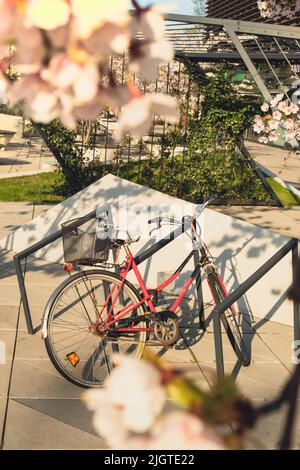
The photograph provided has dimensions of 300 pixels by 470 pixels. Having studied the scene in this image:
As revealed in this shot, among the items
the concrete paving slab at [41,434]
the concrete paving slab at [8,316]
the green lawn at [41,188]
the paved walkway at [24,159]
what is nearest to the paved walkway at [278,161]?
the green lawn at [41,188]

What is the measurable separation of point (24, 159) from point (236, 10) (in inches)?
237

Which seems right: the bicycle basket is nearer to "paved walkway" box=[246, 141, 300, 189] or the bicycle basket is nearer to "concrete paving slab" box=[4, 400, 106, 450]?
"concrete paving slab" box=[4, 400, 106, 450]

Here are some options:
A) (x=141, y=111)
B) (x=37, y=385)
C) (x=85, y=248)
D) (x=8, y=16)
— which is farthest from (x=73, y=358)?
(x=8, y=16)

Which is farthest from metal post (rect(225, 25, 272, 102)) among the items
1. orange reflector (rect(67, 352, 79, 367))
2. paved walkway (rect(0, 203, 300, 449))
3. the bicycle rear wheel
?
orange reflector (rect(67, 352, 79, 367))

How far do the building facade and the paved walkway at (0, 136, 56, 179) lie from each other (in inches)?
204

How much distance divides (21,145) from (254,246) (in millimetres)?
13740

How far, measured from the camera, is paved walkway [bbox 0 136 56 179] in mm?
14922

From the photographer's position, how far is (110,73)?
4.37 feet

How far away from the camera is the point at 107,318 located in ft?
16.2

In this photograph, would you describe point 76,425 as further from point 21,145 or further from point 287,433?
point 21,145

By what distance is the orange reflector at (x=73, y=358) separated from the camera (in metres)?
4.91

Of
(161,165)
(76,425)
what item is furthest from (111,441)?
(161,165)

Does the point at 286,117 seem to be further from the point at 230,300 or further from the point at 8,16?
the point at 8,16

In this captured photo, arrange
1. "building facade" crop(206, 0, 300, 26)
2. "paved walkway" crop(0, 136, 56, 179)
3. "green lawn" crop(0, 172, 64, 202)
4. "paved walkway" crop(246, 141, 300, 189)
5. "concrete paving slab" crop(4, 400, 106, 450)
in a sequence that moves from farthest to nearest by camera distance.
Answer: "building facade" crop(206, 0, 300, 26), "paved walkway" crop(246, 141, 300, 189), "paved walkway" crop(0, 136, 56, 179), "green lawn" crop(0, 172, 64, 202), "concrete paving slab" crop(4, 400, 106, 450)
